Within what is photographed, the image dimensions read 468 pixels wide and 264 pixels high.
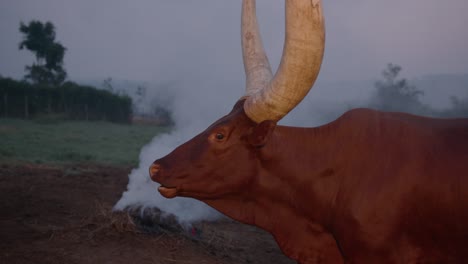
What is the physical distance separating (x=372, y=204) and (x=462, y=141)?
65cm

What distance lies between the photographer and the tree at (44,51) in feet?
114

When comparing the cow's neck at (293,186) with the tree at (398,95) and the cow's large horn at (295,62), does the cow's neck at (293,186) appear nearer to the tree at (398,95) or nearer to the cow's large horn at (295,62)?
the cow's large horn at (295,62)

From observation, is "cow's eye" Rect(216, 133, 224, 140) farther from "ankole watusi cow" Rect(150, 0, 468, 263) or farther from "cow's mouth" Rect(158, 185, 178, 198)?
"cow's mouth" Rect(158, 185, 178, 198)

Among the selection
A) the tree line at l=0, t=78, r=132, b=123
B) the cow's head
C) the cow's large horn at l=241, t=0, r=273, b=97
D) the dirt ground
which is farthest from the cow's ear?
the tree line at l=0, t=78, r=132, b=123

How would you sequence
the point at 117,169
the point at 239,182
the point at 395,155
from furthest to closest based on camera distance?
the point at 117,169
the point at 239,182
the point at 395,155

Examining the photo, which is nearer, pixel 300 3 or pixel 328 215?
pixel 300 3

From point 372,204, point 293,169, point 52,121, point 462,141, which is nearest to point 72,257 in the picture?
point 293,169

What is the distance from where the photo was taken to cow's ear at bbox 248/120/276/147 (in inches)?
128

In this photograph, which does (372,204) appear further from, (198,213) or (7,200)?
(7,200)

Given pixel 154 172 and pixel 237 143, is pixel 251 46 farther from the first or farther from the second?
pixel 154 172

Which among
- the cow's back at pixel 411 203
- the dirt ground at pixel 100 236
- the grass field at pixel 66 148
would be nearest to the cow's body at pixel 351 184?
the cow's back at pixel 411 203

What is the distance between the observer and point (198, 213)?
25.9 ft

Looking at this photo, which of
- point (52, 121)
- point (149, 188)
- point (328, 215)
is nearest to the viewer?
point (328, 215)

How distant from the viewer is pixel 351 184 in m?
3.13
